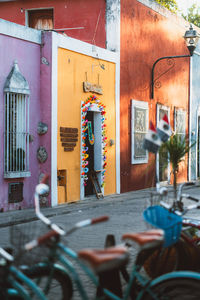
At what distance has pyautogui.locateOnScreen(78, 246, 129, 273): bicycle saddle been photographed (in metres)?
2.86

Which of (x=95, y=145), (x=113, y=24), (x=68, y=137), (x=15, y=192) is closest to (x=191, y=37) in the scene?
(x=113, y=24)

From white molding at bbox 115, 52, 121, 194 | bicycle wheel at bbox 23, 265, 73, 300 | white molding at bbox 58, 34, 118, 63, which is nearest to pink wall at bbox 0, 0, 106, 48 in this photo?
white molding at bbox 58, 34, 118, 63

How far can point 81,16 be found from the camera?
1634 cm

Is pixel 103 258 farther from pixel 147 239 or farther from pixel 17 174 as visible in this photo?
pixel 17 174

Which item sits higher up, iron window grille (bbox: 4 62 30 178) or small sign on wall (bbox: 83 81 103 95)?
small sign on wall (bbox: 83 81 103 95)

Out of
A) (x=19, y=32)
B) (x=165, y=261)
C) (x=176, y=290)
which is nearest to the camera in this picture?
(x=176, y=290)

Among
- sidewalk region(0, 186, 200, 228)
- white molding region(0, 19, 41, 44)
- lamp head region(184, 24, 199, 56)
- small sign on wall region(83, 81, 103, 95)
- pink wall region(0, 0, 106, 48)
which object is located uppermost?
pink wall region(0, 0, 106, 48)

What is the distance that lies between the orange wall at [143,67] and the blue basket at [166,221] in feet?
33.5

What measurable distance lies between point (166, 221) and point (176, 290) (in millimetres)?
1017

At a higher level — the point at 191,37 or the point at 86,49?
the point at 191,37

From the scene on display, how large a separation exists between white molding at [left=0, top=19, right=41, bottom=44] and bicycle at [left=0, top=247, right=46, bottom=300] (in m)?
9.00

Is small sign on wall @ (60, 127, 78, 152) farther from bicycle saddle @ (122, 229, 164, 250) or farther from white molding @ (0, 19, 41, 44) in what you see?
bicycle saddle @ (122, 229, 164, 250)

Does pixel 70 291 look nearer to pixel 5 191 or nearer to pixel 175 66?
pixel 5 191

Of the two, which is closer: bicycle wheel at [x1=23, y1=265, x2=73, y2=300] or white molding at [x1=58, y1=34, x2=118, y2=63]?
bicycle wheel at [x1=23, y1=265, x2=73, y2=300]
